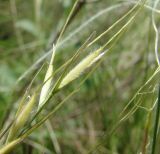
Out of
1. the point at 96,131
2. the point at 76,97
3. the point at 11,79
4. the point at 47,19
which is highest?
the point at 47,19

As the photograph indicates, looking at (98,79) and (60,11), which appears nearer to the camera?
(98,79)

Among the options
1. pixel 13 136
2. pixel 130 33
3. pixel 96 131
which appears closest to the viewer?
pixel 13 136

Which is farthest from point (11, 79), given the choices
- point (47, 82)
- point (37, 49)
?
point (47, 82)

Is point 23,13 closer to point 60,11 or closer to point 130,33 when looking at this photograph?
point 60,11

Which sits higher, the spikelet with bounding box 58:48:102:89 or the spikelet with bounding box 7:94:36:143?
the spikelet with bounding box 58:48:102:89

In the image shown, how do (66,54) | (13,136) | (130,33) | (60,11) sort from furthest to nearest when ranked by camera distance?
(60,11), (130,33), (66,54), (13,136)

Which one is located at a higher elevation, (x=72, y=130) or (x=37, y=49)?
(x=37, y=49)

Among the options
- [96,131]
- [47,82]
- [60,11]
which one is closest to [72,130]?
[96,131]

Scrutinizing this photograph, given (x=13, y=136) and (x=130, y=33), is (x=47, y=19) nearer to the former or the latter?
(x=130, y=33)

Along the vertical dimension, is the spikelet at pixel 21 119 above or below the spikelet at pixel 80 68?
below
